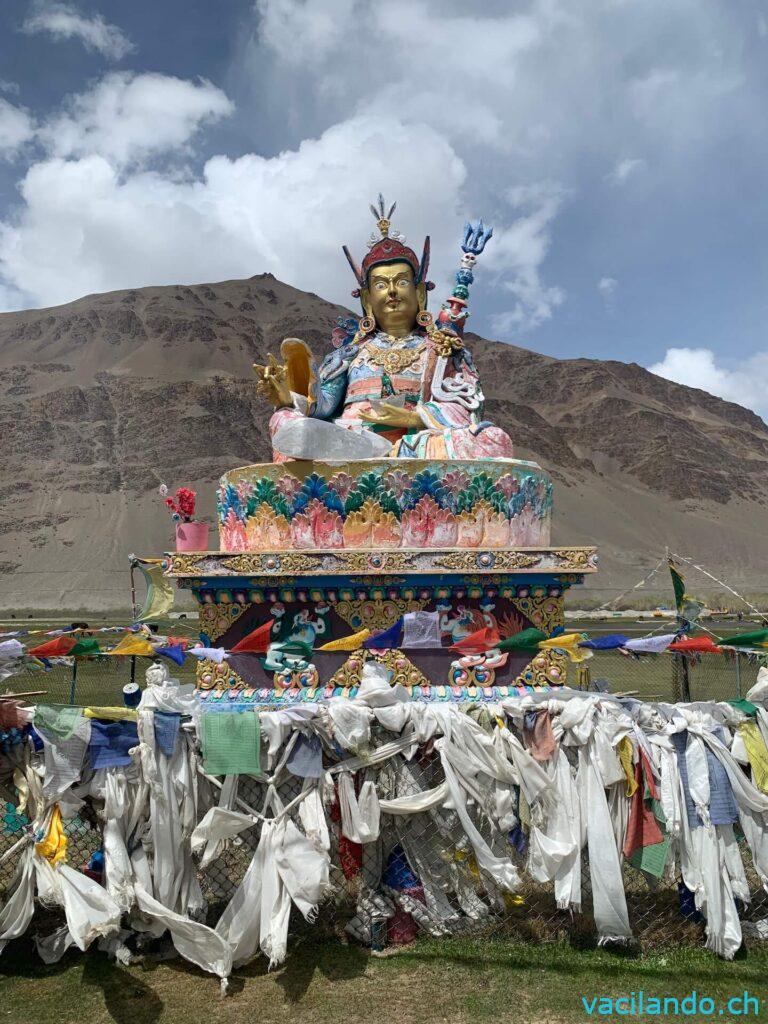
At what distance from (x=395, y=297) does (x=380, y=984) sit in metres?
7.53

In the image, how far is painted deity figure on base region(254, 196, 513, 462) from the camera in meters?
7.31

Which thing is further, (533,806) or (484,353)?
(484,353)

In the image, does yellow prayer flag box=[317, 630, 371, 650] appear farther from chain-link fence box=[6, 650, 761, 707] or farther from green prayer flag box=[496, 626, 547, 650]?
chain-link fence box=[6, 650, 761, 707]

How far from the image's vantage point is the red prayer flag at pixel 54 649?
184 inches

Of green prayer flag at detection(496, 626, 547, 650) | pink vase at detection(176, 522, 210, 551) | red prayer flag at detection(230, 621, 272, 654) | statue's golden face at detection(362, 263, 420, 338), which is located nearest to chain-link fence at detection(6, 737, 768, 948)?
green prayer flag at detection(496, 626, 547, 650)

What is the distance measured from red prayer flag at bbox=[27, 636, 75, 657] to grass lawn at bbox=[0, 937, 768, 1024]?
5.07ft

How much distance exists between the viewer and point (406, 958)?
3.95m

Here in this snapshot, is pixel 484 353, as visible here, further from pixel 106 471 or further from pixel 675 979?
pixel 675 979

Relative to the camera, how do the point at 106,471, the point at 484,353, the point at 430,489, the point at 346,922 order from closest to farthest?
the point at 346,922 < the point at 430,489 < the point at 106,471 < the point at 484,353

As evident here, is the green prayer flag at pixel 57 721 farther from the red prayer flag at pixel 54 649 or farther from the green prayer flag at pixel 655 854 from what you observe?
the green prayer flag at pixel 655 854

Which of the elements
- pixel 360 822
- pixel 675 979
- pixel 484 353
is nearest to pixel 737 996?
pixel 675 979

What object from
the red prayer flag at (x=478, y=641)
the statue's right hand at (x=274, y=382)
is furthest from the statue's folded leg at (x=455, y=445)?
the red prayer flag at (x=478, y=641)

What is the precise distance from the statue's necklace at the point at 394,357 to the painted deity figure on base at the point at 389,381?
12mm

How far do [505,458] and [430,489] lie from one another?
90 cm
